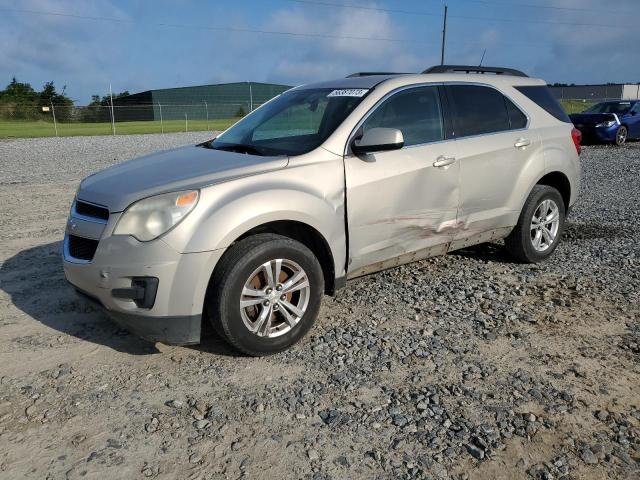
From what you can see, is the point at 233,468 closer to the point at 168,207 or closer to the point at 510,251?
the point at 168,207

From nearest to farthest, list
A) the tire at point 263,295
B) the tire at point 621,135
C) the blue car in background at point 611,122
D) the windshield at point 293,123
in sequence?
the tire at point 263,295 < the windshield at point 293,123 < the blue car in background at point 611,122 < the tire at point 621,135

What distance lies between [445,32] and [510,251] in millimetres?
44015

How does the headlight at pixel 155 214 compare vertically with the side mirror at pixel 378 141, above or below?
below

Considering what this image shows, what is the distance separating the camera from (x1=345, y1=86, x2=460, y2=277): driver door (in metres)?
4.28

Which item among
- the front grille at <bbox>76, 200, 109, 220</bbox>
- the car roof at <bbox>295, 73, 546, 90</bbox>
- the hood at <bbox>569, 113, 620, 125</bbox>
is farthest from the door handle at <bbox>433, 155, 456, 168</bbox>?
the hood at <bbox>569, 113, 620, 125</bbox>

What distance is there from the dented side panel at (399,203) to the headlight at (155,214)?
1.23m

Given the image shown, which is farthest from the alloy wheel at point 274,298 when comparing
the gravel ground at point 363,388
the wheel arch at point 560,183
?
the wheel arch at point 560,183

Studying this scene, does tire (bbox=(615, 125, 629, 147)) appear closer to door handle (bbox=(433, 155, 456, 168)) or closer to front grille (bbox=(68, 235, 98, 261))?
door handle (bbox=(433, 155, 456, 168))

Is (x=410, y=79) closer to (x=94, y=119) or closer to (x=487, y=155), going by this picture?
(x=487, y=155)

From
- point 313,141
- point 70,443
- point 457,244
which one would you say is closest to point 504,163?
point 457,244

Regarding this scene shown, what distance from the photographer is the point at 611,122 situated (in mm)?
19234

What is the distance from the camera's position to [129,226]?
3.55 metres

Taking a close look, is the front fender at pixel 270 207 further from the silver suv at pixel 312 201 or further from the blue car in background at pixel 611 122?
the blue car in background at pixel 611 122

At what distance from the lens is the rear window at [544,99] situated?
18.8 feet
